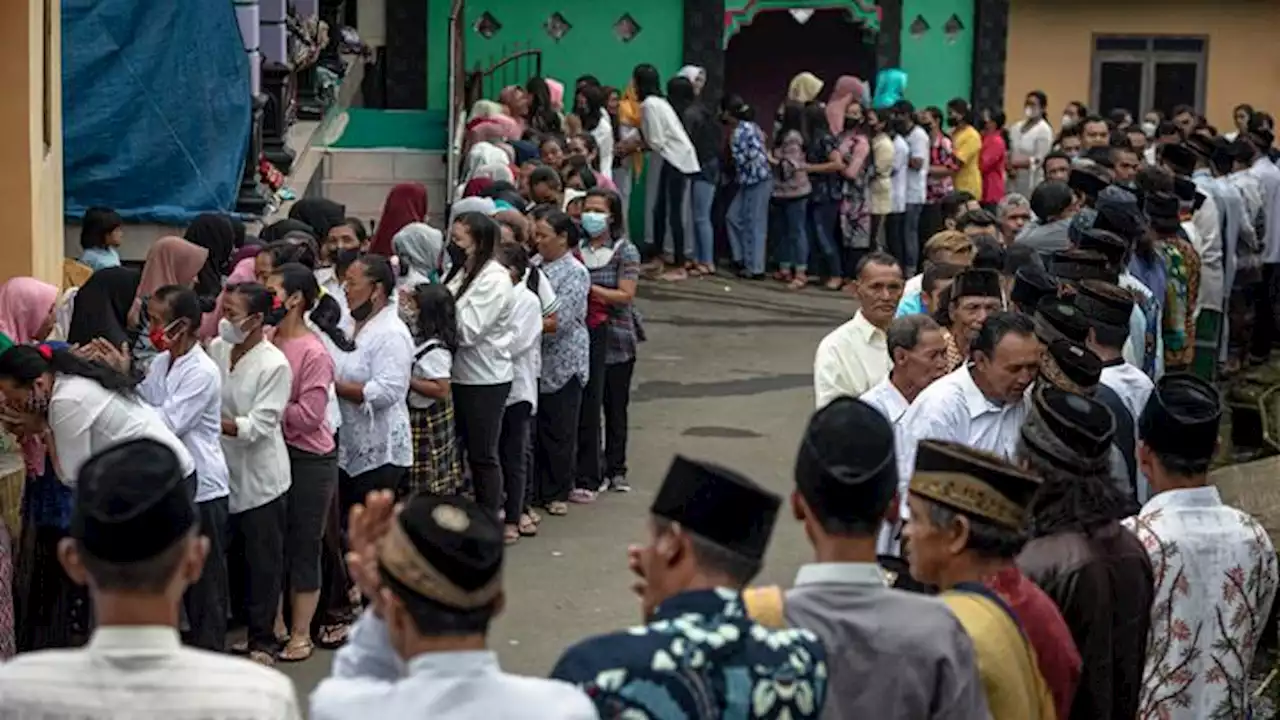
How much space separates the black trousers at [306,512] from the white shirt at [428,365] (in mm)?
978

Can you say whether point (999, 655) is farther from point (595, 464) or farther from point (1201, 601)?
point (595, 464)

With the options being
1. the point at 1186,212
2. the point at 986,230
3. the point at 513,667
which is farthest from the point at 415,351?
the point at 1186,212

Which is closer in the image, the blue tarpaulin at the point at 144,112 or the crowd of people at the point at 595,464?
the crowd of people at the point at 595,464

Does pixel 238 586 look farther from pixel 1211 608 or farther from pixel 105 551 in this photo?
pixel 105 551

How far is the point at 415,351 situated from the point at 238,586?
1448mm

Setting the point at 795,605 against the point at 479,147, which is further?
the point at 479,147

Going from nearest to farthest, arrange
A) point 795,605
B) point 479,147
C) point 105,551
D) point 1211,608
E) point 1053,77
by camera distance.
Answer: point 105,551
point 795,605
point 1211,608
point 479,147
point 1053,77

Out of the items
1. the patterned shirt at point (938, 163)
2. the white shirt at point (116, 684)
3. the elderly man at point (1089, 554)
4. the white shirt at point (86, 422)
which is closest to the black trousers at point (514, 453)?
the white shirt at point (86, 422)

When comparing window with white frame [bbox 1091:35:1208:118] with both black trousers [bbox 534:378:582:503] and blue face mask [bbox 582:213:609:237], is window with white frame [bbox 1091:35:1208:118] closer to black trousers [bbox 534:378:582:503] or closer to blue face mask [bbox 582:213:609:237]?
blue face mask [bbox 582:213:609:237]

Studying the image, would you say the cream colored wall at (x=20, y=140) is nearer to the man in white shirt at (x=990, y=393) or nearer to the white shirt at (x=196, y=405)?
the white shirt at (x=196, y=405)

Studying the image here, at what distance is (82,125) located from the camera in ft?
42.2

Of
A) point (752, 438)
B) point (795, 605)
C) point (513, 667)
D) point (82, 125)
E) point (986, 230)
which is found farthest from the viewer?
point (752, 438)

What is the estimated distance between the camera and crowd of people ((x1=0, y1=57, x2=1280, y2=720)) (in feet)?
13.5

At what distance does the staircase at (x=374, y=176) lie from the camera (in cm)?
1786
